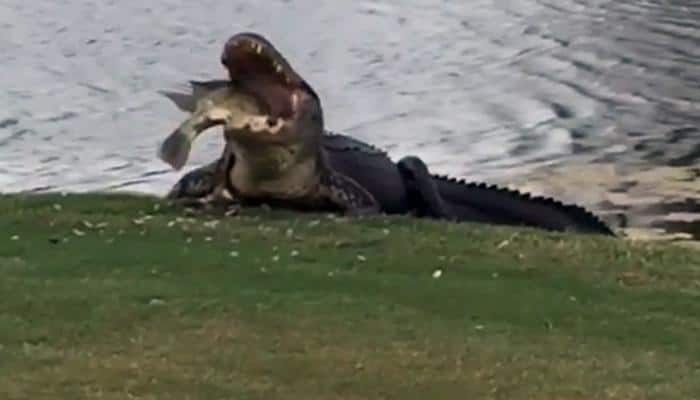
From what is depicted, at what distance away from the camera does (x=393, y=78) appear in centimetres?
3128

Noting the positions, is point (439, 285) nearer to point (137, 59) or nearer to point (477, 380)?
point (477, 380)

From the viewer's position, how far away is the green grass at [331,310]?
6547 mm

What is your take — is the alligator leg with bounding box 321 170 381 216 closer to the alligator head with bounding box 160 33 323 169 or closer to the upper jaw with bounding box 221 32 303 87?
the alligator head with bounding box 160 33 323 169

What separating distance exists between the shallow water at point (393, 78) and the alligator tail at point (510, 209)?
5.94 metres

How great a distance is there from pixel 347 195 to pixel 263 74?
5.20 feet

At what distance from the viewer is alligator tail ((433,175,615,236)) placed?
520 inches

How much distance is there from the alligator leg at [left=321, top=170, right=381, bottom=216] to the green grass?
2.09 feet

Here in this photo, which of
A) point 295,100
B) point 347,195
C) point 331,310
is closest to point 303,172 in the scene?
point 347,195

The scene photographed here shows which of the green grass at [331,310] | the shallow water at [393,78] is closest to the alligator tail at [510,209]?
the green grass at [331,310]

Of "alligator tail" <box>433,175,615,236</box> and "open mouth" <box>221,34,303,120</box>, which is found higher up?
"open mouth" <box>221,34,303,120</box>

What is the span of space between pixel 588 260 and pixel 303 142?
8.43ft

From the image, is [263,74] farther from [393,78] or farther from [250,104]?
[393,78]

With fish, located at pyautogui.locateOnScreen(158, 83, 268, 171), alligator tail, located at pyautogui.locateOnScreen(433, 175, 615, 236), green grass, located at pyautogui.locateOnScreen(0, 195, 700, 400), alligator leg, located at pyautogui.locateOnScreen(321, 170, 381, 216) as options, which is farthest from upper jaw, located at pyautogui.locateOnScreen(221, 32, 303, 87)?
alligator tail, located at pyautogui.locateOnScreen(433, 175, 615, 236)

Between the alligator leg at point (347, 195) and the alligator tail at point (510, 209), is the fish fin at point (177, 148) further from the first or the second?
the alligator tail at point (510, 209)
